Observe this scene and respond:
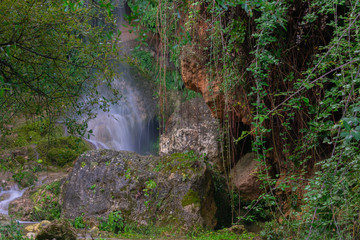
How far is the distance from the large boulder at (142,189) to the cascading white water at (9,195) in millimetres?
2704

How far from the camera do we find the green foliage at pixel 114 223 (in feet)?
23.5

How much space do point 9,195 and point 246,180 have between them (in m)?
7.30

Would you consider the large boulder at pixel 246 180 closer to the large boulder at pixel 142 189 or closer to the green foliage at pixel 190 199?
the large boulder at pixel 142 189

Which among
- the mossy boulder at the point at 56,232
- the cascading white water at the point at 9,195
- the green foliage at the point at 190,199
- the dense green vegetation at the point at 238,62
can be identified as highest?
the dense green vegetation at the point at 238,62

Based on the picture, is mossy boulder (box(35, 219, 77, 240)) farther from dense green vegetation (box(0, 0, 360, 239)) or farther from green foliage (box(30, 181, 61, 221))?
green foliage (box(30, 181, 61, 221))

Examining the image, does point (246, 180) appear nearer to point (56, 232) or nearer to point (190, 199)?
point (190, 199)

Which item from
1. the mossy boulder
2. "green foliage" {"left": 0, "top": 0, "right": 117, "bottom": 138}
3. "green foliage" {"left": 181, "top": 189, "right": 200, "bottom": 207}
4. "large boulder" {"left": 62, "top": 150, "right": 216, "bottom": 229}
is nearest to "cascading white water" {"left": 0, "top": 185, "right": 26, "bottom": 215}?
"large boulder" {"left": 62, "top": 150, "right": 216, "bottom": 229}

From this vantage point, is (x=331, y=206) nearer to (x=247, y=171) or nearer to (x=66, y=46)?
(x=66, y=46)

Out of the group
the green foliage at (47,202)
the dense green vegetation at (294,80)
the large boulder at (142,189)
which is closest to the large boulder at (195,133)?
the large boulder at (142,189)

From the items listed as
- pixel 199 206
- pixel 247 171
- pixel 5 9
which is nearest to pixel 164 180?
pixel 199 206

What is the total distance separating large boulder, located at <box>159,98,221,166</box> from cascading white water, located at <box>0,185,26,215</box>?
470 centimetres

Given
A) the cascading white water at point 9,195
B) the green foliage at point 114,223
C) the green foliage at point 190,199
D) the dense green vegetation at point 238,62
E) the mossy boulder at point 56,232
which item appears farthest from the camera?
the cascading white water at point 9,195

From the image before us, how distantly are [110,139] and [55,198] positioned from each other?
7421 millimetres

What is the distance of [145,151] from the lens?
1698 centimetres
